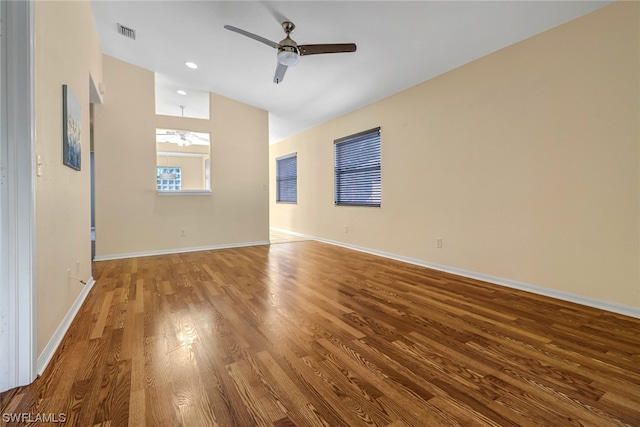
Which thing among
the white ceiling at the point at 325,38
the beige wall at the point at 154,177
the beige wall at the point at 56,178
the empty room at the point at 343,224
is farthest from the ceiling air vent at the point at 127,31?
the beige wall at the point at 154,177

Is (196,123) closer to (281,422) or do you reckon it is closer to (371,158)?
(371,158)

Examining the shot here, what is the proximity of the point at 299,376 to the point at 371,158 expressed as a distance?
3.91 meters

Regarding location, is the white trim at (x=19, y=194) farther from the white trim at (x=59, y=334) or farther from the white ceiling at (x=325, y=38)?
the white ceiling at (x=325, y=38)

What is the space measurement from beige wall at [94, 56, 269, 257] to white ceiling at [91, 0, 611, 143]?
14.3 inches

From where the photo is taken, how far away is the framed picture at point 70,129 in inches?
80.7

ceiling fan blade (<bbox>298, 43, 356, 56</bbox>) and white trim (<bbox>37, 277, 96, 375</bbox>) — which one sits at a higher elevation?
ceiling fan blade (<bbox>298, 43, 356, 56</bbox>)

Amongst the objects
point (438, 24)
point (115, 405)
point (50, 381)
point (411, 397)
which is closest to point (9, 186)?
point (50, 381)

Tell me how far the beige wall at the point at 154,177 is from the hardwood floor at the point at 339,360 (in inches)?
79.8

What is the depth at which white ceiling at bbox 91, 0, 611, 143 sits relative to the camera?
256cm

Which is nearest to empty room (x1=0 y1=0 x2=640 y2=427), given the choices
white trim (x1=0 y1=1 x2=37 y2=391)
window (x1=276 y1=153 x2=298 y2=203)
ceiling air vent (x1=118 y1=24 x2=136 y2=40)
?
white trim (x1=0 y1=1 x2=37 y2=391)

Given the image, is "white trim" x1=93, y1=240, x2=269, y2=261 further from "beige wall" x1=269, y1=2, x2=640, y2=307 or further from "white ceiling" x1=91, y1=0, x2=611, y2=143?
"beige wall" x1=269, y1=2, x2=640, y2=307

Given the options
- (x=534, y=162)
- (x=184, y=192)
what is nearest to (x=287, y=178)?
(x=184, y=192)

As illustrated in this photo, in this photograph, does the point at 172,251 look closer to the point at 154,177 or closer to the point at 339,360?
the point at 154,177

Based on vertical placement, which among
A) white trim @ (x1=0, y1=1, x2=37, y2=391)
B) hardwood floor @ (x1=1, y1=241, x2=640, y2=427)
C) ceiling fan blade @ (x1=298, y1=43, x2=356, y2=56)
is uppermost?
ceiling fan blade @ (x1=298, y1=43, x2=356, y2=56)
